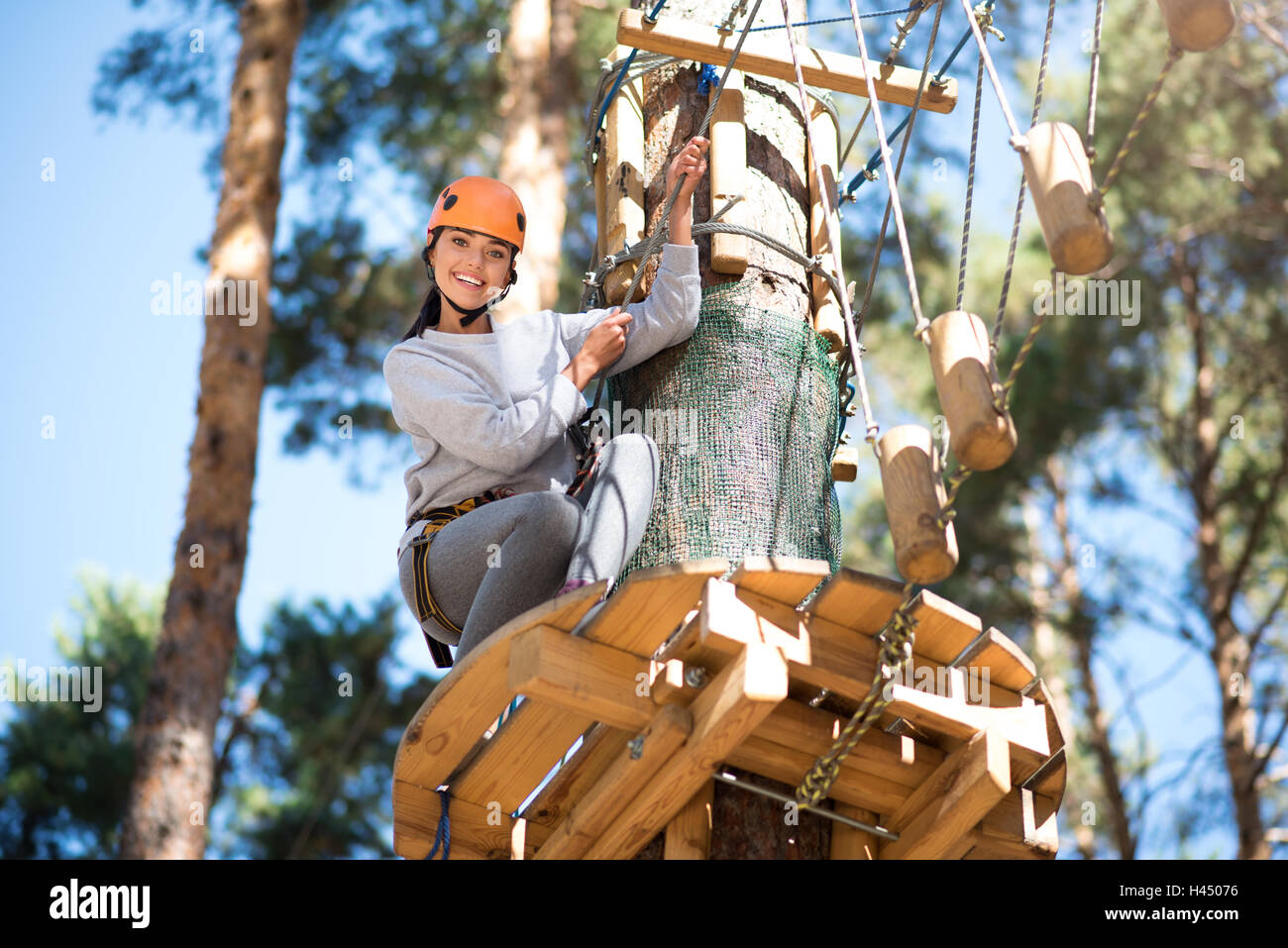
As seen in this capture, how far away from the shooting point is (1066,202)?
6.90 feet

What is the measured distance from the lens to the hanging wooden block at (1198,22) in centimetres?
204

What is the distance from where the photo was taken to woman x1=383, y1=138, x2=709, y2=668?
291cm

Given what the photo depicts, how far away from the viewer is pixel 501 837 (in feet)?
9.70

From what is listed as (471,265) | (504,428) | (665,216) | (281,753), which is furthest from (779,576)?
(281,753)

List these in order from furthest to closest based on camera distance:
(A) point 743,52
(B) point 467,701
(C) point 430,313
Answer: (C) point 430,313, (A) point 743,52, (B) point 467,701

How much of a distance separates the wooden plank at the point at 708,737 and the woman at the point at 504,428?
1.46ft

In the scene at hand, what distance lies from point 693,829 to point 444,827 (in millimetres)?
537

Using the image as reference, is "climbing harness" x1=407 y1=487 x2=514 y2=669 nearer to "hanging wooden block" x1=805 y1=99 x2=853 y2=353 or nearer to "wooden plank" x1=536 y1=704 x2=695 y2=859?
"wooden plank" x1=536 y1=704 x2=695 y2=859

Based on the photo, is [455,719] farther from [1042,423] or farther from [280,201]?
[1042,423]

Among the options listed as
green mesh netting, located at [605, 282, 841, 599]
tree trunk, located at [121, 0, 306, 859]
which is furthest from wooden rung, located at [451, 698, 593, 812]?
tree trunk, located at [121, 0, 306, 859]

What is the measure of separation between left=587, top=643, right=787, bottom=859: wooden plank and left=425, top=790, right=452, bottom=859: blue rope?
33 centimetres

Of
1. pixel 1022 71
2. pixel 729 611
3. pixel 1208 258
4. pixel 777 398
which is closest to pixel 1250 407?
pixel 1208 258

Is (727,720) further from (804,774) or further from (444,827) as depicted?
(444,827)
